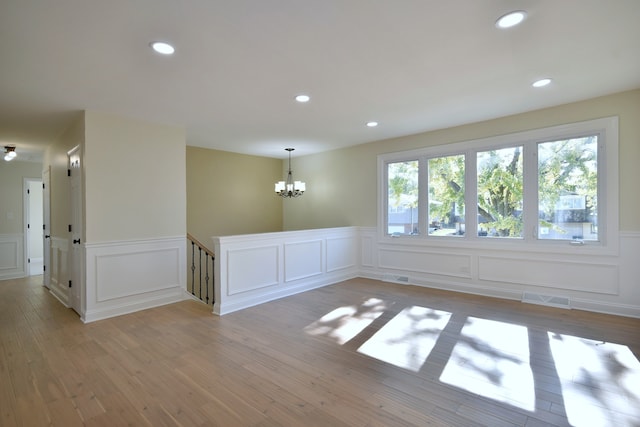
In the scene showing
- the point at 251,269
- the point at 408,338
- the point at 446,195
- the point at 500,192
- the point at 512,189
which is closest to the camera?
the point at 408,338

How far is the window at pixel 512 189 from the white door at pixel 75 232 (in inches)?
188

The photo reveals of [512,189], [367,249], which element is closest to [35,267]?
[367,249]

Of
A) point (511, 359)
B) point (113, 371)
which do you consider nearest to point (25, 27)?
point (113, 371)

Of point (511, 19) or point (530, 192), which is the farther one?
point (530, 192)

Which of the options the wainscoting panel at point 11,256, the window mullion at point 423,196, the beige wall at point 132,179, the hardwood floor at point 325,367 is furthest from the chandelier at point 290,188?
the wainscoting panel at point 11,256

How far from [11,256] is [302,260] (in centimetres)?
652

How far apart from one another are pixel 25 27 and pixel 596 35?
4222 millimetres

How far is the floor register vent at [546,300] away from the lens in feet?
14.3

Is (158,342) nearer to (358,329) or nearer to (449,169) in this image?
(358,329)

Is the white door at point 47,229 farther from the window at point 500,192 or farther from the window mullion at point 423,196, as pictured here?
the window at point 500,192

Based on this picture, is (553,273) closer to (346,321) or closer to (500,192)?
(500,192)

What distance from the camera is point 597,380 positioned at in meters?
2.55

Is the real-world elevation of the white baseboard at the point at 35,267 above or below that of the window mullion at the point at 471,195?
below

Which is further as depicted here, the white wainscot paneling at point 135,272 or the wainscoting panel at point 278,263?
the wainscoting panel at point 278,263
